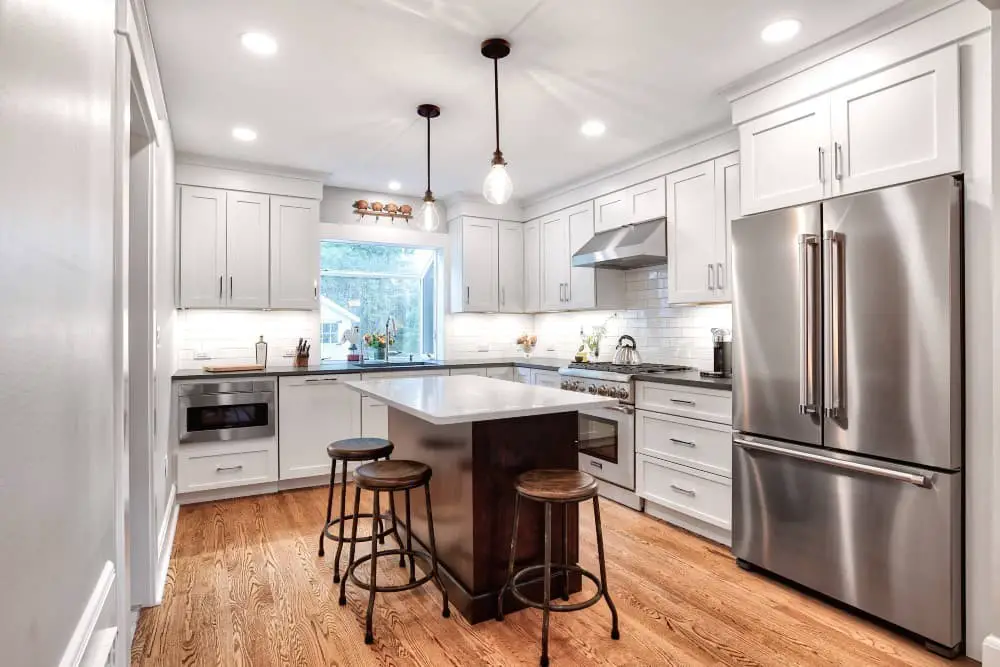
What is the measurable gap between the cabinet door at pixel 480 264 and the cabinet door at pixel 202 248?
2.16 meters

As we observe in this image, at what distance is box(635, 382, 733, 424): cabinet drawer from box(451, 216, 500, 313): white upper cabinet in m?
2.21

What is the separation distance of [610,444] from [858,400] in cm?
189

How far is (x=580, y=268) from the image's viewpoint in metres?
4.95

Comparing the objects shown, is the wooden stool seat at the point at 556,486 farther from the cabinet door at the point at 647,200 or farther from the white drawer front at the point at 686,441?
the cabinet door at the point at 647,200

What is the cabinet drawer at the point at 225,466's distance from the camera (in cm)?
398

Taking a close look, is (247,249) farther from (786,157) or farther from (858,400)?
(858,400)

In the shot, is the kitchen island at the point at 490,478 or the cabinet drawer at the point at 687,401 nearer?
the kitchen island at the point at 490,478

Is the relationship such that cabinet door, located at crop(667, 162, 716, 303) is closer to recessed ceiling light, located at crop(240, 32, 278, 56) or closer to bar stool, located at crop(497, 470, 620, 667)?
bar stool, located at crop(497, 470, 620, 667)

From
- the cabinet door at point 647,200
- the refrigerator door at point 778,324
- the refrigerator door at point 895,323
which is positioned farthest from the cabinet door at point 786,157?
the cabinet door at point 647,200

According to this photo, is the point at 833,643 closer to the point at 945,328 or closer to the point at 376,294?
the point at 945,328

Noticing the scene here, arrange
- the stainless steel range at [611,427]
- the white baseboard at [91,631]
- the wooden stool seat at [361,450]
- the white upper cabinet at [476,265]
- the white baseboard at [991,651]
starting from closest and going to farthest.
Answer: the white baseboard at [91,631], the white baseboard at [991,651], the wooden stool seat at [361,450], the stainless steel range at [611,427], the white upper cabinet at [476,265]

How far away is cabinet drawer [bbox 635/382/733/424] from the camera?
326 cm

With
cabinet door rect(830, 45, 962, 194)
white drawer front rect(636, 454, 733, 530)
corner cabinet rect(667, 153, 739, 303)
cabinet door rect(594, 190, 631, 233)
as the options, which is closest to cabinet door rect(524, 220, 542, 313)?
cabinet door rect(594, 190, 631, 233)

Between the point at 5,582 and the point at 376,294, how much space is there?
5011mm
